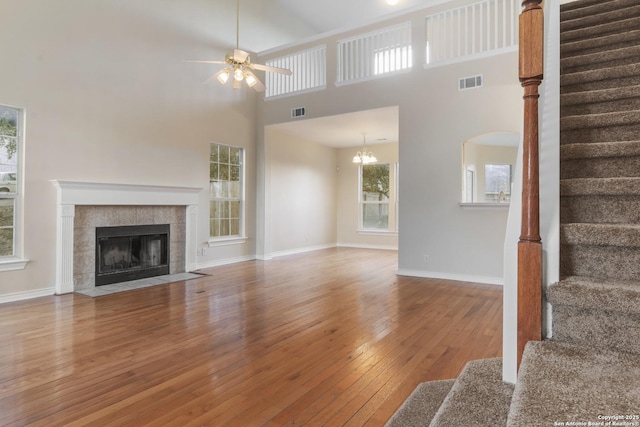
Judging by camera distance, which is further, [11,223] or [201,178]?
[201,178]

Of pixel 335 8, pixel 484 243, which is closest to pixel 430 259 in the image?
pixel 484 243

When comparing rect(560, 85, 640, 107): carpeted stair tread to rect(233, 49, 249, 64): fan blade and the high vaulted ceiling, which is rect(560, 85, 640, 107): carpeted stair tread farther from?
the high vaulted ceiling

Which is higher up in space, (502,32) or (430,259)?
(502,32)

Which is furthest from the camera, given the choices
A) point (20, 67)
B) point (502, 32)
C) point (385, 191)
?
point (385, 191)

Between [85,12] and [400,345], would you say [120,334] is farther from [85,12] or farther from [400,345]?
[85,12]

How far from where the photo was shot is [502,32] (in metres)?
5.15

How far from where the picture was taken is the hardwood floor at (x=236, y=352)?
1973 mm

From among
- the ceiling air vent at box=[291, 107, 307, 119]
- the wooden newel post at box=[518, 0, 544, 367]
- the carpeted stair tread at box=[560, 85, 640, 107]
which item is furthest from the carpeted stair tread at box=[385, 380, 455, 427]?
the ceiling air vent at box=[291, 107, 307, 119]

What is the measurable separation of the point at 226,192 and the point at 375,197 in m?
4.15

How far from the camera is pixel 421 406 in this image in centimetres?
195

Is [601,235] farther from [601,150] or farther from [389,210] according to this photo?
[389,210]

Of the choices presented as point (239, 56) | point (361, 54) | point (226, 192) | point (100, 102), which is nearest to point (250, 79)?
point (239, 56)

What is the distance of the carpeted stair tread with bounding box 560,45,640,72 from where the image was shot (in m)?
2.60

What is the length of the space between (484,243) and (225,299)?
12.0 ft
